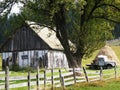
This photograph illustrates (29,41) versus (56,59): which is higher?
(29,41)

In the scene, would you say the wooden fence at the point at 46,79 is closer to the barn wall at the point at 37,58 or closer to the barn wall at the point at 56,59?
the barn wall at the point at 37,58

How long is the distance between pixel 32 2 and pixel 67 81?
27.3 feet

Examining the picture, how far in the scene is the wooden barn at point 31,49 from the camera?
5619 centimetres

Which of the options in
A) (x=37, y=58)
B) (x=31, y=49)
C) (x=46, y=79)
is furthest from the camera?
(x=31, y=49)

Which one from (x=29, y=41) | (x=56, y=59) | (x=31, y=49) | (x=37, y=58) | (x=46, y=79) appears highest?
(x=29, y=41)

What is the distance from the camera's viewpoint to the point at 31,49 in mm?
57062

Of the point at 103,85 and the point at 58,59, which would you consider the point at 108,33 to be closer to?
the point at 103,85

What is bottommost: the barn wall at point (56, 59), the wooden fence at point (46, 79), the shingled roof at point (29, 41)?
the wooden fence at point (46, 79)

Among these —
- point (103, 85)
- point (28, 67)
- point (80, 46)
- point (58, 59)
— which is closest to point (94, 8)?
point (80, 46)

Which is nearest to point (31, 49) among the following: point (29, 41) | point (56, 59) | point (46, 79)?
point (29, 41)

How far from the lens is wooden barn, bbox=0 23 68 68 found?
56188mm

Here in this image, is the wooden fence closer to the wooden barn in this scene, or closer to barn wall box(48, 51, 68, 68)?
the wooden barn

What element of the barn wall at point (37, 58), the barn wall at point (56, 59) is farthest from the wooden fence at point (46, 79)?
the barn wall at point (56, 59)

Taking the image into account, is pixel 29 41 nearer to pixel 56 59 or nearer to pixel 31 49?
pixel 31 49
